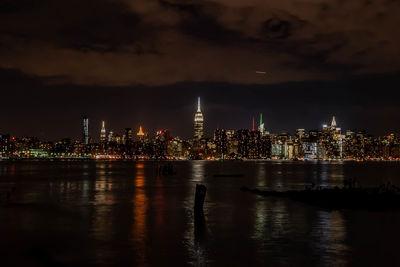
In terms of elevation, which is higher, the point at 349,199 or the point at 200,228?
the point at 349,199

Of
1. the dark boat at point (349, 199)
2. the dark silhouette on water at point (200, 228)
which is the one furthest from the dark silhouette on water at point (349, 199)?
the dark silhouette on water at point (200, 228)

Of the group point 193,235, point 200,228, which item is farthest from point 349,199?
point 193,235

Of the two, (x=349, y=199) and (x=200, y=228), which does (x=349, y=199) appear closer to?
(x=349, y=199)

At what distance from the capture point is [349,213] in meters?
30.7

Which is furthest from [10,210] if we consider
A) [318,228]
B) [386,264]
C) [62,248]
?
[386,264]

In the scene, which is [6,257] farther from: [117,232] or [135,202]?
[135,202]

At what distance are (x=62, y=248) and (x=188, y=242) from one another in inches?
201

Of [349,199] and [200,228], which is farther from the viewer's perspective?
[349,199]

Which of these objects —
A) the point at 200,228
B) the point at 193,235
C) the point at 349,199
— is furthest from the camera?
the point at 349,199

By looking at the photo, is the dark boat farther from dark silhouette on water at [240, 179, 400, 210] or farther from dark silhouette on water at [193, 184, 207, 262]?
dark silhouette on water at [193, 184, 207, 262]

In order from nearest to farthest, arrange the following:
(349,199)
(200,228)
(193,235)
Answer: (193,235) → (200,228) → (349,199)

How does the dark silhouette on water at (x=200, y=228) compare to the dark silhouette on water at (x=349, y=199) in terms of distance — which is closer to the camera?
the dark silhouette on water at (x=200, y=228)

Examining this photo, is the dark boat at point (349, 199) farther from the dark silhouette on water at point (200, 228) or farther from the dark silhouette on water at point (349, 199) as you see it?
the dark silhouette on water at point (200, 228)

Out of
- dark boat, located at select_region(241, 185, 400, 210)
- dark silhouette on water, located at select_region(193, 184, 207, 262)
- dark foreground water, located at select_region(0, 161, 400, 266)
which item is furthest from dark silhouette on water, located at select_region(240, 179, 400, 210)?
Answer: dark silhouette on water, located at select_region(193, 184, 207, 262)
